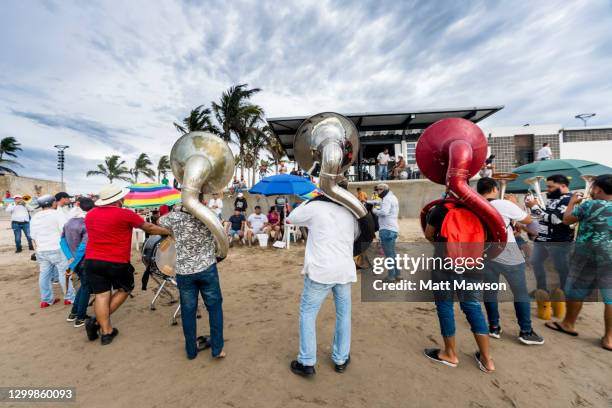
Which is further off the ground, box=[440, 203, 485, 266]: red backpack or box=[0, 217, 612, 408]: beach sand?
box=[440, 203, 485, 266]: red backpack

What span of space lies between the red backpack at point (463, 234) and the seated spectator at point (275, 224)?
6681 millimetres

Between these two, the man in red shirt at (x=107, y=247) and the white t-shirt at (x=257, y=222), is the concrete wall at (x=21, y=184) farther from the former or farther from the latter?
the man in red shirt at (x=107, y=247)

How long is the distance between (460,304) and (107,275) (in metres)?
3.54

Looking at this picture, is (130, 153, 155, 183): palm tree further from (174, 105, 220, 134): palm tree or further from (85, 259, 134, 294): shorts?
(85, 259, 134, 294): shorts

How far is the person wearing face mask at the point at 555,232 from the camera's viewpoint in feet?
9.92

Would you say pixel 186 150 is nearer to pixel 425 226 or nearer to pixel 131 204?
pixel 425 226

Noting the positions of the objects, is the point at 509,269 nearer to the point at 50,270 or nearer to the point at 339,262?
the point at 339,262

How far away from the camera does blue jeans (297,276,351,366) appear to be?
6.90 ft

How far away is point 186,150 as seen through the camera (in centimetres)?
242

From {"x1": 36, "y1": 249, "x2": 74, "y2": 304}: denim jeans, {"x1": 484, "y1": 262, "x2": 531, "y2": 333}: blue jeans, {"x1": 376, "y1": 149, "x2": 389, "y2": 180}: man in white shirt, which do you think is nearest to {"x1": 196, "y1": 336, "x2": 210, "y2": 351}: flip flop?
{"x1": 36, "y1": 249, "x2": 74, "y2": 304}: denim jeans

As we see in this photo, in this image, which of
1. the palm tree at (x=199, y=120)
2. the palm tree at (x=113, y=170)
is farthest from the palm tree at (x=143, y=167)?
the palm tree at (x=199, y=120)

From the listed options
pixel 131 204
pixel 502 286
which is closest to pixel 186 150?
pixel 502 286

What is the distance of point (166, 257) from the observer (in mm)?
3232

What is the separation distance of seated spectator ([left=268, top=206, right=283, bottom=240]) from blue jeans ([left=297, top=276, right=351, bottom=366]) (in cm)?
627
